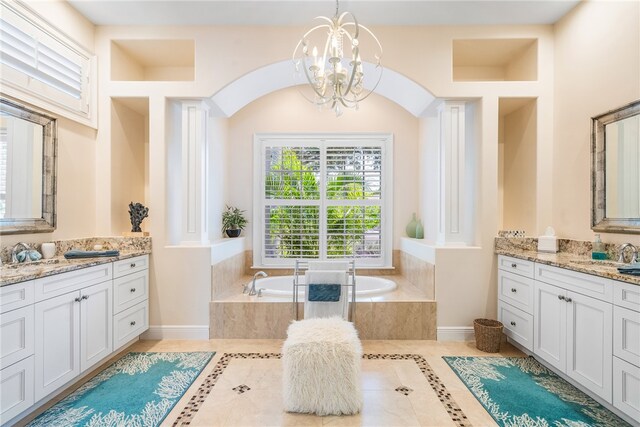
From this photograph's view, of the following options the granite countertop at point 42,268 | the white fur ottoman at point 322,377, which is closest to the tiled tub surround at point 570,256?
the white fur ottoman at point 322,377

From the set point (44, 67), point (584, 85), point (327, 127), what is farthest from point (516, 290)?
point (44, 67)

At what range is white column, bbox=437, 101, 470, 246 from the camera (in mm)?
3469

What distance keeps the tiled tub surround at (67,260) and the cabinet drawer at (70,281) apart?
0.04 meters

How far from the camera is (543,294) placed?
2703 mm

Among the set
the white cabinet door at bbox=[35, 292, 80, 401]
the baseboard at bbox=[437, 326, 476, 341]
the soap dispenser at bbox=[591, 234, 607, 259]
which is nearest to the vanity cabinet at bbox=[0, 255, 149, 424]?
the white cabinet door at bbox=[35, 292, 80, 401]

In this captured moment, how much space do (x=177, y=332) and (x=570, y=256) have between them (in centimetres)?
364

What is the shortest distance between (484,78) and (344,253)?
9.02 feet

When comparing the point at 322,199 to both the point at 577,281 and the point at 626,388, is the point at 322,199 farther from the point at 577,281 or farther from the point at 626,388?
the point at 626,388

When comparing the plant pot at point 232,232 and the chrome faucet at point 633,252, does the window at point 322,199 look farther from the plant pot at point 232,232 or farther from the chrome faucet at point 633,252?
the chrome faucet at point 633,252

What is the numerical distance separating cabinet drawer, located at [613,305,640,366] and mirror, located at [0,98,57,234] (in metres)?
3.98

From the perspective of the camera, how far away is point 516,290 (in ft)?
10.0

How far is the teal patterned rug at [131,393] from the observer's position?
212 centimetres

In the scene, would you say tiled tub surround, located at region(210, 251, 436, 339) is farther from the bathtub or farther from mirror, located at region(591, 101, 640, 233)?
mirror, located at region(591, 101, 640, 233)

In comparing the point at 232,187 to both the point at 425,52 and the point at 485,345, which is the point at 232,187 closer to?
the point at 425,52
